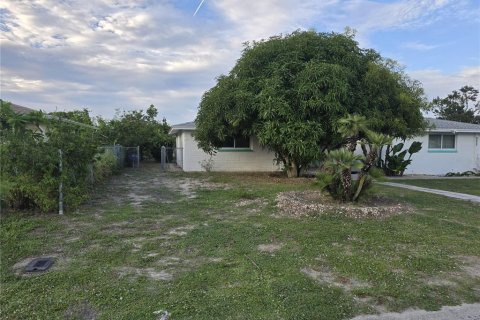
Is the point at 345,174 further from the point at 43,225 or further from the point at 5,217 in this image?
the point at 5,217

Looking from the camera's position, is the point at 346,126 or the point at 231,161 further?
the point at 231,161

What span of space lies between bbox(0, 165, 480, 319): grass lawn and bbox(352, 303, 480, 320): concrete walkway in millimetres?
112

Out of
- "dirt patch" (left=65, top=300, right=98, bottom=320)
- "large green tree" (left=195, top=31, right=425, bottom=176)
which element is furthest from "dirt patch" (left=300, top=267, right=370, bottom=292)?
"large green tree" (left=195, top=31, right=425, bottom=176)

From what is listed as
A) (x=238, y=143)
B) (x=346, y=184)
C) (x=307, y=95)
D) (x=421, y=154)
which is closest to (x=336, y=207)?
(x=346, y=184)

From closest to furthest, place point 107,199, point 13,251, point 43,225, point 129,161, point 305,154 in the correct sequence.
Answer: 1. point 13,251
2. point 43,225
3. point 107,199
4. point 305,154
5. point 129,161

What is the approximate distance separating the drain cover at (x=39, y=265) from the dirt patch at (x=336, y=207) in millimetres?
4673

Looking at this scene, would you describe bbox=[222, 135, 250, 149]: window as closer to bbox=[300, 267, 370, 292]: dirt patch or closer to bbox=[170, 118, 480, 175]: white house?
bbox=[170, 118, 480, 175]: white house

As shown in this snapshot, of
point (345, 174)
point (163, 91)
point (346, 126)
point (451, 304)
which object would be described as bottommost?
point (451, 304)

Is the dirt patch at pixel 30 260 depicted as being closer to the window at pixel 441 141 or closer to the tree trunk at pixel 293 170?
the tree trunk at pixel 293 170

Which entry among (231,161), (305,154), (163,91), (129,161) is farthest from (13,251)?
(163,91)

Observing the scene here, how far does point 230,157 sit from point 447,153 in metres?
11.6

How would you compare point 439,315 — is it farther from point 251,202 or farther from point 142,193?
point 142,193

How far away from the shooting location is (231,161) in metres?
19.3

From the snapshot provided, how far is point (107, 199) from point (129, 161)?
14.2m
